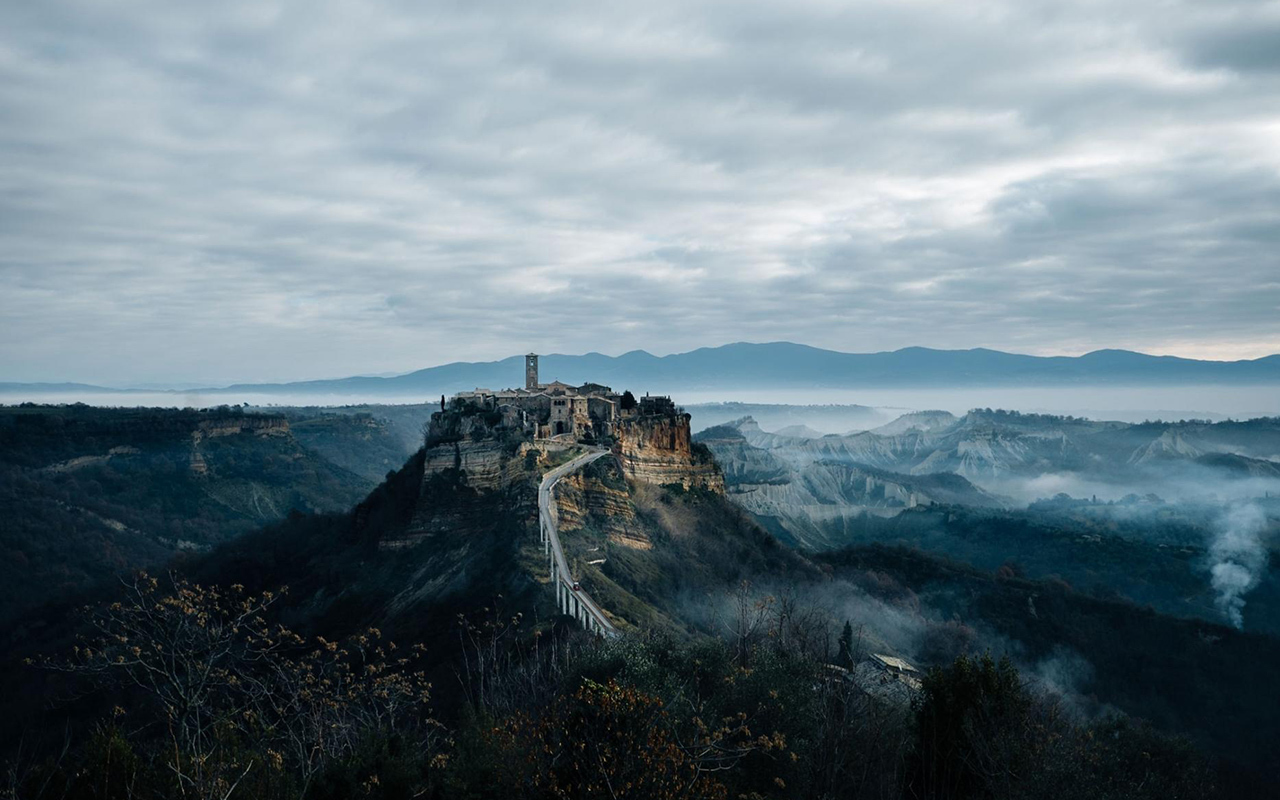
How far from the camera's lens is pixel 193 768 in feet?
53.2

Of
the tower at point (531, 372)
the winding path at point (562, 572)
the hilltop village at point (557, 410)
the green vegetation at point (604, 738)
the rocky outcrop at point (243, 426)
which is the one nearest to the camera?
the green vegetation at point (604, 738)

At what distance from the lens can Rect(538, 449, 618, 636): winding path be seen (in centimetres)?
4066

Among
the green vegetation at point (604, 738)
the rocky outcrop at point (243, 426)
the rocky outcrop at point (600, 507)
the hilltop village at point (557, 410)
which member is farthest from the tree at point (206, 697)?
the rocky outcrop at point (243, 426)

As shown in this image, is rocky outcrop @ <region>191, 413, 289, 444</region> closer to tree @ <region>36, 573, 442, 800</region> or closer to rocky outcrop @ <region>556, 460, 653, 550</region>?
rocky outcrop @ <region>556, 460, 653, 550</region>

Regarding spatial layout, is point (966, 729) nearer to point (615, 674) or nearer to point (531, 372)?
point (615, 674)

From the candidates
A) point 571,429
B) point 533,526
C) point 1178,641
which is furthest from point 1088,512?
point 533,526

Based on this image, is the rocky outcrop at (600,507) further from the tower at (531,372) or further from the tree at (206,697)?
the tree at (206,697)

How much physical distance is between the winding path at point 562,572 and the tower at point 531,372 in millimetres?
22195

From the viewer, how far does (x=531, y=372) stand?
85750 mm

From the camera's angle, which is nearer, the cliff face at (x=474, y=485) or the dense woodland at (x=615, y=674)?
the dense woodland at (x=615, y=674)

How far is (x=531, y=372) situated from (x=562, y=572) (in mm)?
41105

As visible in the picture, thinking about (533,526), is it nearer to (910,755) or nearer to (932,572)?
(910,755)

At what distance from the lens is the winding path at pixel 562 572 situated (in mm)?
40662

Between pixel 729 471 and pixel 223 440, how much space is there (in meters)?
96.9
